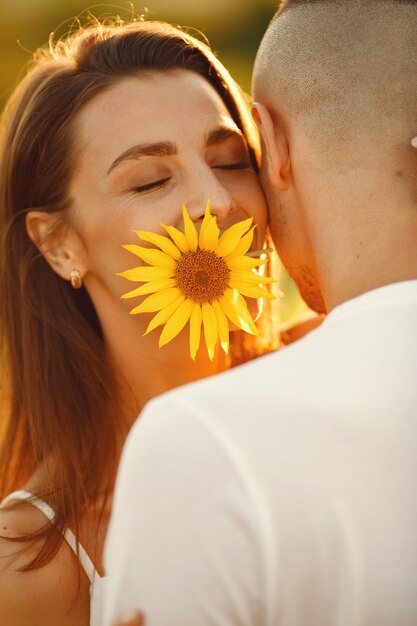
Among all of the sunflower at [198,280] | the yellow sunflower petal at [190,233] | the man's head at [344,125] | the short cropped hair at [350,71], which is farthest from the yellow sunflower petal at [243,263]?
the short cropped hair at [350,71]

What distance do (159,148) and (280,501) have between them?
5.10 feet

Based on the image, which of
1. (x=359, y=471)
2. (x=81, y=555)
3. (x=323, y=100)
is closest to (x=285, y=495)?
(x=359, y=471)

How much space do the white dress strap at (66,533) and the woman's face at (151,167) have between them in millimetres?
727

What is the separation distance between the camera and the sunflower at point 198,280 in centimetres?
252

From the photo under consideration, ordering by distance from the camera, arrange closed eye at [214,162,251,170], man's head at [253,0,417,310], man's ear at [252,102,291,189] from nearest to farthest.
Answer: man's head at [253,0,417,310]
man's ear at [252,102,291,189]
closed eye at [214,162,251,170]

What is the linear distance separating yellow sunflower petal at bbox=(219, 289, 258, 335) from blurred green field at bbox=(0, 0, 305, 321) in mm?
14209

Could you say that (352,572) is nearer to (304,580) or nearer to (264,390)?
(304,580)

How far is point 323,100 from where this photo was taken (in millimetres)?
2018

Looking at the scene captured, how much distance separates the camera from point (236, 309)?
254cm

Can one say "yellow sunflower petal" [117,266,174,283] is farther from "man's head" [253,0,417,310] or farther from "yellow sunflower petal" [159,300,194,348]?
"man's head" [253,0,417,310]

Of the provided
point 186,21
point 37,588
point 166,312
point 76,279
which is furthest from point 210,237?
point 186,21

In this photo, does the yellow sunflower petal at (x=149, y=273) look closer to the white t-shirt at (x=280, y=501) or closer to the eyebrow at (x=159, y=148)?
the eyebrow at (x=159, y=148)

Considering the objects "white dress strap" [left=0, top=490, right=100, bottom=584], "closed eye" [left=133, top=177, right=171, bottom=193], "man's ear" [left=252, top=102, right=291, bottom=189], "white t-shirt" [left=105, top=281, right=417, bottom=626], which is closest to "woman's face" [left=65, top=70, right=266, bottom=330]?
"closed eye" [left=133, top=177, right=171, bottom=193]

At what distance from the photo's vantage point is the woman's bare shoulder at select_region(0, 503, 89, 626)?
8.36 ft
